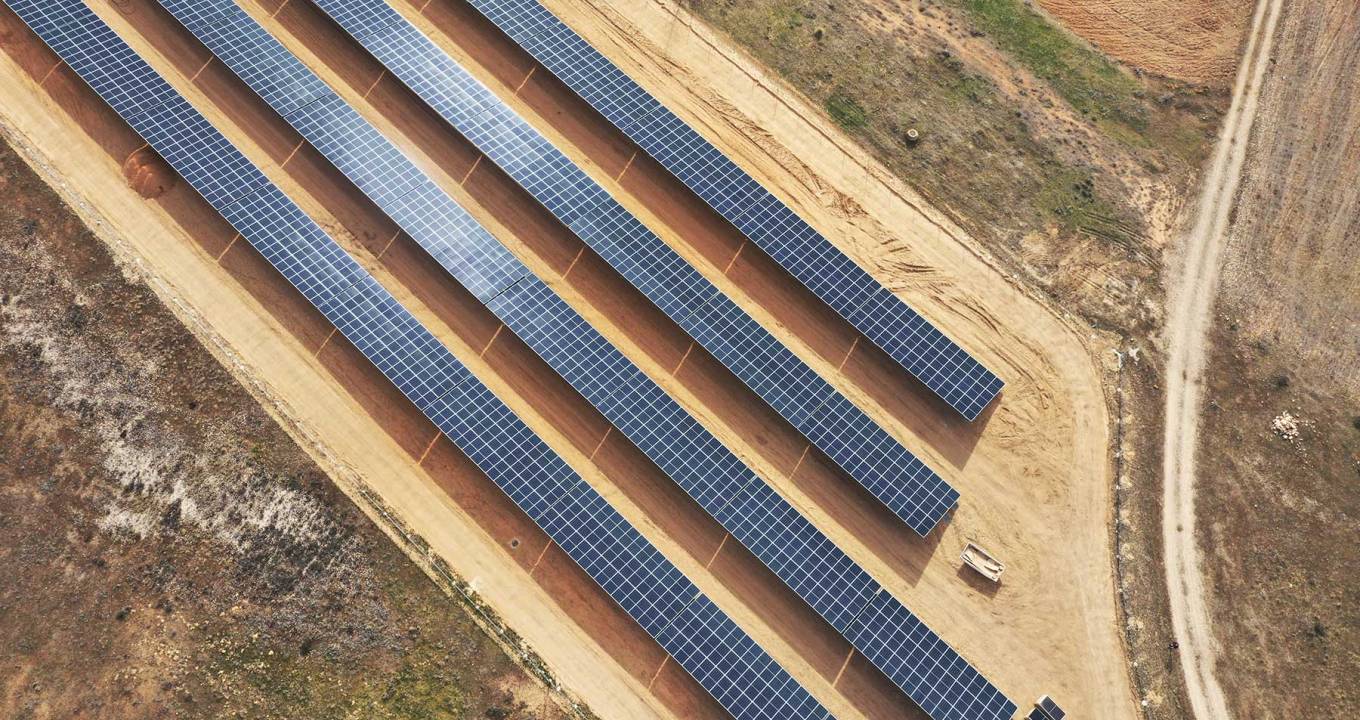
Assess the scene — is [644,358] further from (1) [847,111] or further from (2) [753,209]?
(1) [847,111]

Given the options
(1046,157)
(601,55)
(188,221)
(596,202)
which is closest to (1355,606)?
(1046,157)

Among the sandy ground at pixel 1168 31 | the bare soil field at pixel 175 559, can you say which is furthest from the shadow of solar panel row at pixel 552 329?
the sandy ground at pixel 1168 31

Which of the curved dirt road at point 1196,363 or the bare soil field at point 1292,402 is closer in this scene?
the bare soil field at point 1292,402

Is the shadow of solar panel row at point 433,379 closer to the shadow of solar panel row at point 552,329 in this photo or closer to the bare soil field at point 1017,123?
the shadow of solar panel row at point 552,329

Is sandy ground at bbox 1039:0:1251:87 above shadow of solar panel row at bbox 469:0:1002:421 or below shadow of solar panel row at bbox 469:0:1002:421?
above

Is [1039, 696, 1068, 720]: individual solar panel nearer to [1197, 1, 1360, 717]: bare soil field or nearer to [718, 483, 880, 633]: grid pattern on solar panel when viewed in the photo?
[1197, 1, 1360, 717]: bare soil field

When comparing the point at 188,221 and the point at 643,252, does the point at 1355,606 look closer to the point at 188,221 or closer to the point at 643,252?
the point at 643,252

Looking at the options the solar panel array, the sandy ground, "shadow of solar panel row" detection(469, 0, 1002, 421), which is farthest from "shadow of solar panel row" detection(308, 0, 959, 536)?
the sandy ground
